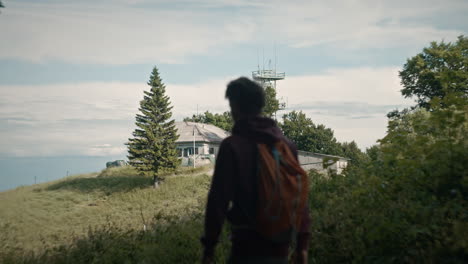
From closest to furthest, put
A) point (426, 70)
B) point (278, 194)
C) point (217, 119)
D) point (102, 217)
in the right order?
point (278, 194) < point (102, 217) < point (426, 70) < point (217, 119)

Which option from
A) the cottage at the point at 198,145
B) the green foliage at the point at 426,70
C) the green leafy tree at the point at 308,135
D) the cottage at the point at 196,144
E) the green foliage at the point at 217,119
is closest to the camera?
A: the green foliage at the point at 426,70

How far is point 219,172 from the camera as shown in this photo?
2725 millimetres

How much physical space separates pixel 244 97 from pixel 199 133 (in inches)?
2566

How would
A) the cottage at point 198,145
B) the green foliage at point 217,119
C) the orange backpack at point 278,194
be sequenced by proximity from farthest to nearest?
the green foliage at point 217,119 → the cottage at point 198,145 → the orange backpack at point 278,194

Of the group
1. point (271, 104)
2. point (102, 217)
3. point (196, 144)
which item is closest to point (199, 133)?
point (196, 144)

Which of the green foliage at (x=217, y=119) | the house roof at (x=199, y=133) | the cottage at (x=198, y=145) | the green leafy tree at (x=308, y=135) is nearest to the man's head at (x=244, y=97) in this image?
the cottage at (x=198, y=145)

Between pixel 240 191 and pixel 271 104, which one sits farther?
pixel 271 104

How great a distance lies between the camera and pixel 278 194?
266 centimetres

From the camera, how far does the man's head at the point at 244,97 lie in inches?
115

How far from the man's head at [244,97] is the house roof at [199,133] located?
204ft

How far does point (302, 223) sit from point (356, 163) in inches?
265

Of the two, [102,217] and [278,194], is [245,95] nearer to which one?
[278,194]

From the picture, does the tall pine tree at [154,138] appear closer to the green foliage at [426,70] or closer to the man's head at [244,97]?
the green foliage at [426,70]

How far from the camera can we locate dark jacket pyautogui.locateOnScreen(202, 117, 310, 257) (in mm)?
2668
